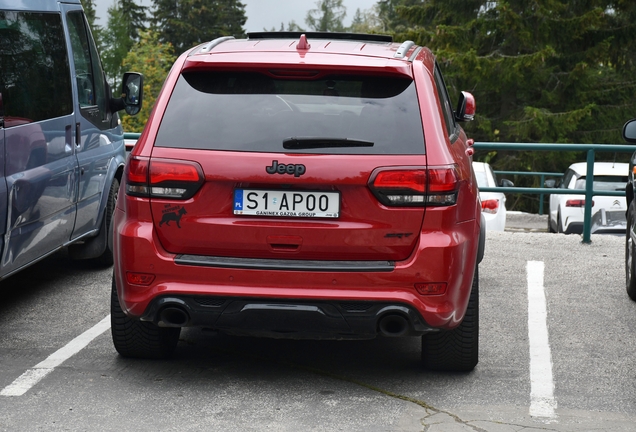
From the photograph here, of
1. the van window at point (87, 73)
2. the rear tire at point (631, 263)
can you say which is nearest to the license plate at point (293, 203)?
the van window at point (87, 73)

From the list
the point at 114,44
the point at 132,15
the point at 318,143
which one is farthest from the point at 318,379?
the point at 114,44

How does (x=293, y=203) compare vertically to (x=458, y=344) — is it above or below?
above

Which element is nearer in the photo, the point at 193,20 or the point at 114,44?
the point at 193,20

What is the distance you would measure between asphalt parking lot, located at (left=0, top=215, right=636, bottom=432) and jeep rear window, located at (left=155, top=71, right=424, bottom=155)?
121 cm

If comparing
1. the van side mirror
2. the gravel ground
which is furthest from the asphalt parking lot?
the gravel ground

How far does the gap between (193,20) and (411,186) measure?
66.4m

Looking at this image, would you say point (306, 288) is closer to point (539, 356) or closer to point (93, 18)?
point (539, 356)

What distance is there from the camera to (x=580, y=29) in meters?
31.8

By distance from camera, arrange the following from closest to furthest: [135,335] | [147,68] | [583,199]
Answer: [135,335]
[583,199]
[147,68]

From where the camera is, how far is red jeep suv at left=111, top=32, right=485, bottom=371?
14.3 ft

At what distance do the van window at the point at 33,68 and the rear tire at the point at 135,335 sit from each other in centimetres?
145

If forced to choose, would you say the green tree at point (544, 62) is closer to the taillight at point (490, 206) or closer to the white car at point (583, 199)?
the white car at point (583, 199)

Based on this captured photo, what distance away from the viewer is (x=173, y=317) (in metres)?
4.58

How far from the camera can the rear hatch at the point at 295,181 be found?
14.3 ft
